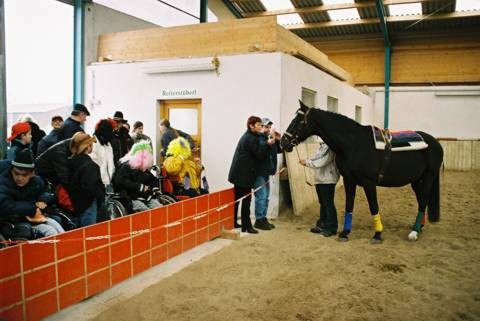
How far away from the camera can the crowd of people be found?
329cm

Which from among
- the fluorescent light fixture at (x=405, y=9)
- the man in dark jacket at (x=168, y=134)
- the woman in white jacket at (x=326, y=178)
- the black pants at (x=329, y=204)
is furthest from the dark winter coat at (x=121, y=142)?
the fluorescent light fixture at (x=405, y=9)

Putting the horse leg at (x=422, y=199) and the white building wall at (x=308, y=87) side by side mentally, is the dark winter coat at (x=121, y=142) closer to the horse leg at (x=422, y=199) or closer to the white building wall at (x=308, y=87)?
the white building wall at (x=308, y=87)

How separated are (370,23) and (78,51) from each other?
10.1m

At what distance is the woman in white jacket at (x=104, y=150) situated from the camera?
16.0ft

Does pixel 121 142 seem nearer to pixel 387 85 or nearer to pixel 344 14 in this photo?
pixel 344 14

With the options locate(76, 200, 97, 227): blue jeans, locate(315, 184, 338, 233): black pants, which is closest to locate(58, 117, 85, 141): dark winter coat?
locate(76, 200, 97, 227): blue jeans

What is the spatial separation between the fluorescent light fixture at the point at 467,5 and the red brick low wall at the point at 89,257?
1197 centimetres

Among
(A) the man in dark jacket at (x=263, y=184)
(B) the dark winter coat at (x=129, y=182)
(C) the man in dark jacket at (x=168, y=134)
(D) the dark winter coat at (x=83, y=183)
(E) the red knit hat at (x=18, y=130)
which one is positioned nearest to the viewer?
(D) the dark winter coat at (x=83, y=183)

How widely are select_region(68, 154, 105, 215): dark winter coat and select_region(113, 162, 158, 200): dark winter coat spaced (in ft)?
2.98

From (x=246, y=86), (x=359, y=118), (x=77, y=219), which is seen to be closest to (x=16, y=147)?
(x=77, y=219)

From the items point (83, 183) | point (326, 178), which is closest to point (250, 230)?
point (326, 178)

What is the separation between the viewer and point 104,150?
497cm

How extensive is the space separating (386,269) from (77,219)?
3.19m

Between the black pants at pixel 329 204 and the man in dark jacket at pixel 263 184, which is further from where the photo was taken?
the man in dark jacket at pixel 263 184
